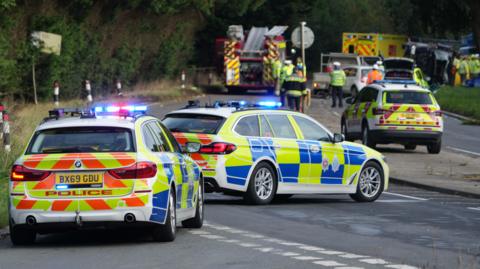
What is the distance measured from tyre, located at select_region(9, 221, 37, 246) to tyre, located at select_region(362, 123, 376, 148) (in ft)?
55.1

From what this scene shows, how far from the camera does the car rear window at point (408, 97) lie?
1134 inches

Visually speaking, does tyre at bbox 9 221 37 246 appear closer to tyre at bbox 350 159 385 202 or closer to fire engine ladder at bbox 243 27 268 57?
tyre at bbox 350 159 385 202

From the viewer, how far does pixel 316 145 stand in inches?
733

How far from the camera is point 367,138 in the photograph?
29422 mm

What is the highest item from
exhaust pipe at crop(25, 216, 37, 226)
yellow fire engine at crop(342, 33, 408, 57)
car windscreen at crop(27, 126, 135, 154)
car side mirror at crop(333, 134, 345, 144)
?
yellow fire engine at crop(342, 33, 408, 57)

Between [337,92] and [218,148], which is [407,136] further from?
[337,92]

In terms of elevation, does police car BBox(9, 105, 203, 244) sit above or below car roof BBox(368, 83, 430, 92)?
below

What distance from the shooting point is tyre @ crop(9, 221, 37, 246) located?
42.0 ft

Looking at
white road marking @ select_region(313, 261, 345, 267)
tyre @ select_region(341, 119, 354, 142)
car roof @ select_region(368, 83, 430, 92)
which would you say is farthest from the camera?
tyre @ select_region(341, 119, 354, 142)

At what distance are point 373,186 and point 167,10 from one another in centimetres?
3396

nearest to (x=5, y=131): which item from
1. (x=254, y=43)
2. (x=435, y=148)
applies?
(x=435, y=148)

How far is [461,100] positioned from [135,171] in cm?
4097

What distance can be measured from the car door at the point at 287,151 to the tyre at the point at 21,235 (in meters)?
5.62

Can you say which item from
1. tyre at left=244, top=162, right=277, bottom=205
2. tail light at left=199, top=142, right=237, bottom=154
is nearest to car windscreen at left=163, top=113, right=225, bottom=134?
tail light at left=199, top=142, right=237, bottom=154
